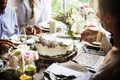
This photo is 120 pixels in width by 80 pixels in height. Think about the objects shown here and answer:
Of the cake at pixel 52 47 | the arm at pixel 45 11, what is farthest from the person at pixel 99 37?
the arm at pixel 45 11

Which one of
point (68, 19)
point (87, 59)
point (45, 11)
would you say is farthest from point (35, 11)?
point (87, 59)

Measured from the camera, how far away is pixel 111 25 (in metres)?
0.99

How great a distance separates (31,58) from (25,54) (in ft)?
0.15

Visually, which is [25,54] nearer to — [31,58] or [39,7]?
[31,58]

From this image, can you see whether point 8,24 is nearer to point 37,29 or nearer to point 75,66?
point 37,29

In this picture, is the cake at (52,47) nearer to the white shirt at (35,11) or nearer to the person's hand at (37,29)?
the person's hand at (37,29)

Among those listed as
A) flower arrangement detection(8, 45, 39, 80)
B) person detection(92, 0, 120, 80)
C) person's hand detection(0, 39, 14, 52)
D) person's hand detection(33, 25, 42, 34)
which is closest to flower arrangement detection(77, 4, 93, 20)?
person's hand detection(33, 25, 42, 34)

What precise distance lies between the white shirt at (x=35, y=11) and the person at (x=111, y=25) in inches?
77.1

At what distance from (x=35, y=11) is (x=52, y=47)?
5.81 ft

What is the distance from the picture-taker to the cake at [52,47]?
A: 5.06 feet

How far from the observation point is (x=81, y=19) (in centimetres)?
221

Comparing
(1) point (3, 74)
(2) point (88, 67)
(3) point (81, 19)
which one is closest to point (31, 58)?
(1) point (3, 74)

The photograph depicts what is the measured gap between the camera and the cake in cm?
154

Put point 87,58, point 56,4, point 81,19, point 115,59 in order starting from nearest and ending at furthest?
point 115,59 → point 87,58 → point 81,19 → point 56,4
